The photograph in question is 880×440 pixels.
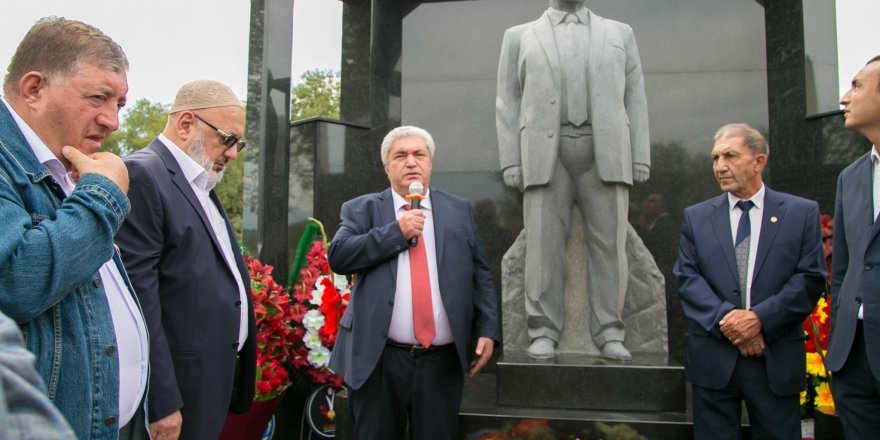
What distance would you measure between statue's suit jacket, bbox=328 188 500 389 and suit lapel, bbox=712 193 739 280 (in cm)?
118

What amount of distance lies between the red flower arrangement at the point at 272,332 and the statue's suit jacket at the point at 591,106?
1.77 m

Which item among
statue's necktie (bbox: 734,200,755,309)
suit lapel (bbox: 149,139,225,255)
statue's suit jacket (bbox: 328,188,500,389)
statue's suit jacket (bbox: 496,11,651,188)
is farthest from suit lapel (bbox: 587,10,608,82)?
suit lapel (bbox: 149,139,225,255)

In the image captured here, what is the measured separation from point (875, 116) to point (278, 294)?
11.4 ft

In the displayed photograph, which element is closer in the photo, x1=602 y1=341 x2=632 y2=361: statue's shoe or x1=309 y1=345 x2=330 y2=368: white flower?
x1=602 y1=341 x2=632 y2=361: statue's shoe

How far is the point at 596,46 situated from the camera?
436cm

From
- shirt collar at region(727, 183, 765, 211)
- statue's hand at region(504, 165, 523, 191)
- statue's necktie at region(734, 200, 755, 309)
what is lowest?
statue's necktie at region(734, 200, 755, 309)

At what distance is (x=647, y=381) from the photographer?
3793mm

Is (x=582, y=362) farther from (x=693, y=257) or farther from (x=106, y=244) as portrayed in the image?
(x=106, y=244)

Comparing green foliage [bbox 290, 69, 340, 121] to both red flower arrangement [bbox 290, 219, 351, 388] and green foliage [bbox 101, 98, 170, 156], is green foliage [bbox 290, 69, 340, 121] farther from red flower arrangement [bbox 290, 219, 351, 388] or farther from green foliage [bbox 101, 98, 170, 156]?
red flower arrangement [bbox 290, 219, 351, 388]

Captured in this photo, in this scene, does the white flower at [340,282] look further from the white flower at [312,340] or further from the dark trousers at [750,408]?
the dark trousers at [750,408]

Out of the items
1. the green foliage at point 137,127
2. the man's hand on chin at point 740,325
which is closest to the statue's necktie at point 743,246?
the man's hand on chin at point 740,325

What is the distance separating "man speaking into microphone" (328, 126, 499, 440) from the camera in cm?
297

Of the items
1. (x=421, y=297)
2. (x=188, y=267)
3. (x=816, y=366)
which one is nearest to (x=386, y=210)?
(x=421, y=297)

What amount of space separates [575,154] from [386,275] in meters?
1.87
